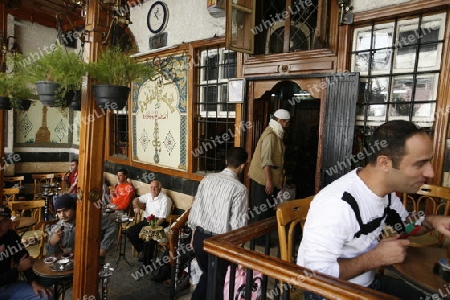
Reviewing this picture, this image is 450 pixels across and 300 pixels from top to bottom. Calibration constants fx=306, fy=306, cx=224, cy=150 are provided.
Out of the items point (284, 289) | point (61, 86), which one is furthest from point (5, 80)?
point (284, 289)

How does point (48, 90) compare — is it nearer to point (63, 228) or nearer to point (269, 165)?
point (63, 228)

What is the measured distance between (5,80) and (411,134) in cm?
479

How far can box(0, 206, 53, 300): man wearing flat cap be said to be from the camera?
9.79 ft

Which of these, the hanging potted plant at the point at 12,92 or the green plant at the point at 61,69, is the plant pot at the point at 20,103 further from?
the green plant at the point at 61,69

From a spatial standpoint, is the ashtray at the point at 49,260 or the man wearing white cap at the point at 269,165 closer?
the ashtray at the point at 49,260

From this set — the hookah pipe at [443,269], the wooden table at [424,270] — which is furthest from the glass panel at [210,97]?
the hookah pipe at [443,269]

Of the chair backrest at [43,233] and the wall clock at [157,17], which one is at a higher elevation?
the wall clock at [157,17]

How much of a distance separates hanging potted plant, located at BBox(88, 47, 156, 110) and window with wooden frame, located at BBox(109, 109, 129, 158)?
512cm

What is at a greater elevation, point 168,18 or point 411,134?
point 168,18

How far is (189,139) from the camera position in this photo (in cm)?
570

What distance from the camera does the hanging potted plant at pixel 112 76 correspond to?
2.54 m

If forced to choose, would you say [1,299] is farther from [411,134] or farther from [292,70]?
[292,70]

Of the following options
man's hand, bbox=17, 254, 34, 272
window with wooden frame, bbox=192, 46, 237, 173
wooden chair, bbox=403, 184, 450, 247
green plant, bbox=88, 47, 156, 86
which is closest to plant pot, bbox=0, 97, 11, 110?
man's hand, bbox=17, 254, 34, 272

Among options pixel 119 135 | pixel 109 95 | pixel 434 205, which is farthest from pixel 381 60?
pixel 119 135
